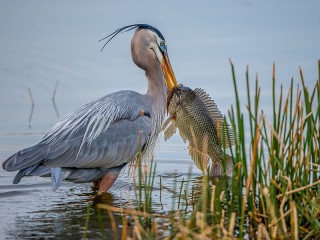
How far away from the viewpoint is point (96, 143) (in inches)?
252

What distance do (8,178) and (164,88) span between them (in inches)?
75.0

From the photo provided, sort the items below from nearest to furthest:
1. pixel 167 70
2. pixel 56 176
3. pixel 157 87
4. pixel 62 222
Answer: pixel 62 222 < pixel 56 176 < pixel 157 87 < pixel 167 70

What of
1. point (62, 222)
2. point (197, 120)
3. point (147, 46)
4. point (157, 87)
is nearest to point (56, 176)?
point (62, 222)

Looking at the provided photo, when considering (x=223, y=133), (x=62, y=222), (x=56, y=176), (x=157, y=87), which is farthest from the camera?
(x=157, y=87)

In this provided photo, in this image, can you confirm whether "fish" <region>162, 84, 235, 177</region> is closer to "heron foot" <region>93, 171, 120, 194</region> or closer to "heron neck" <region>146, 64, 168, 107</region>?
"heron neck" <region>146, 64, 168, 107</region>

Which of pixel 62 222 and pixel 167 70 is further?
pixel 167 70

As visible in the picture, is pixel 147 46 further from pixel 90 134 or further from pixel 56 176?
pixel 56 176

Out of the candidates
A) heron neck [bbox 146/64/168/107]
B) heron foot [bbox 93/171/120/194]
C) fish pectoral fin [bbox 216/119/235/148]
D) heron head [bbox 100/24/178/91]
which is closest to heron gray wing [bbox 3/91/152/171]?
heron foot [bbox 93/171/120/194]

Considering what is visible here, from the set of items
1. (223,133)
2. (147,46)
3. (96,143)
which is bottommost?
(223,133)

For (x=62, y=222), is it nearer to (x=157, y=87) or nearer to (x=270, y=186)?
(x=270, y=186)

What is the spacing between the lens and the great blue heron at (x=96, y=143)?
605 cm

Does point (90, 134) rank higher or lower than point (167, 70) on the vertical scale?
lower

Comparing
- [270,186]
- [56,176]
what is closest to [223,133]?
[270,186]

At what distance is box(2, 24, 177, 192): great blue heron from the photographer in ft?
19.9
